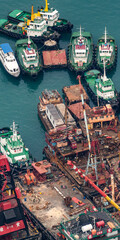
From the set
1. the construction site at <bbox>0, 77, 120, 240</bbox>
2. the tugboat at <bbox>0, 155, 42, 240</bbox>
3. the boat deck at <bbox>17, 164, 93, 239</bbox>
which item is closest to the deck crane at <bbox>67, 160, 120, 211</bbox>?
the construction site at <bbox>0, 77, 120, 240</bbox>

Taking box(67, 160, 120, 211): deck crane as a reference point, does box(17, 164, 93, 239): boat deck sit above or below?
below

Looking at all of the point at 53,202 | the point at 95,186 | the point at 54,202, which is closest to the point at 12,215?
the point at 53,202

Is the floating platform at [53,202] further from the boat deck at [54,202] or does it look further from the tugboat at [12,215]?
the tugboat at [12,215]

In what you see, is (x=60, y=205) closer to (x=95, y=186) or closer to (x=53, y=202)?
(x=53, y=202)

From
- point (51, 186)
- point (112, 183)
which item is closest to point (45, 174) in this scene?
point (51, 186)

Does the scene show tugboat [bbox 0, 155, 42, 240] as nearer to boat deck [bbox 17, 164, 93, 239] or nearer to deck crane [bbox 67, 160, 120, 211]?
boat deck [bbox 17, 164, 93, 239]

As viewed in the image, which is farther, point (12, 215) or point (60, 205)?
point (60, 205)

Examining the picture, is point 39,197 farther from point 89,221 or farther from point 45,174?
point 89,221

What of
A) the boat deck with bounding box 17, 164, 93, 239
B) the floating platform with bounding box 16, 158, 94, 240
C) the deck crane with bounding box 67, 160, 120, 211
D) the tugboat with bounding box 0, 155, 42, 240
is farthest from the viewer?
the boat deck with bounding box 17, 164, 93, 239

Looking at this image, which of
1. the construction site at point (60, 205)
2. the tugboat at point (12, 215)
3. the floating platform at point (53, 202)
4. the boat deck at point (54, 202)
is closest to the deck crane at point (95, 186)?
the construction site at point (60, 205)
